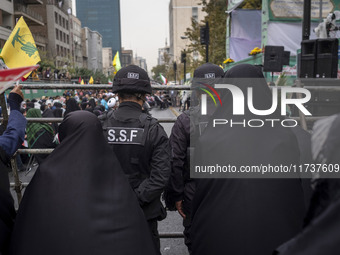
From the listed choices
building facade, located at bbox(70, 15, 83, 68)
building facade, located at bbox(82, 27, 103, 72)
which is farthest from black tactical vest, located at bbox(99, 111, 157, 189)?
building facade, located at bbox(82, 27, 103, 72)

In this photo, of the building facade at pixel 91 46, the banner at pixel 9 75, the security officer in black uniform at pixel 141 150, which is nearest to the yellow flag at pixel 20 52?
the security officer in black uniform at pixel 141 150

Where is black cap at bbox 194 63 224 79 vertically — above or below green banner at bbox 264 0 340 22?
below

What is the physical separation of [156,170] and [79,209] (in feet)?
3.24

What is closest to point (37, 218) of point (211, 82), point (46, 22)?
point (211, 82)

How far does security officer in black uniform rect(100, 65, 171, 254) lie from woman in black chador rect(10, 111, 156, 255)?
27.6 inches

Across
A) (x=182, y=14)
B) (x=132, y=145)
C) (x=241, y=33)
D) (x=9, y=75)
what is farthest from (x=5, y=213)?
(x=182, y=14)

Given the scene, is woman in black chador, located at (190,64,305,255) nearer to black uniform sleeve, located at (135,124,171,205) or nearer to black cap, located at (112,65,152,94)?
black uniform sleeve, located at (135,124,171,205)

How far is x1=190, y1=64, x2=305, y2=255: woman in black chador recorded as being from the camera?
2199 mm

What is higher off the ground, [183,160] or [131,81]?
[131,81]

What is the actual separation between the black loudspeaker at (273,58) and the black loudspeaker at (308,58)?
1135 mm

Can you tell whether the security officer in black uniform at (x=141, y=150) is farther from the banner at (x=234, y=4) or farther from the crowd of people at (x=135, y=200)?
the banner at (x=234, y=4)

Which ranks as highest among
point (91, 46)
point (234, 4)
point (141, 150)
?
point (91, 46)

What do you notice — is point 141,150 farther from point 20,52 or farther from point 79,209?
point 20,52

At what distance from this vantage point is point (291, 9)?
55.8 feet
